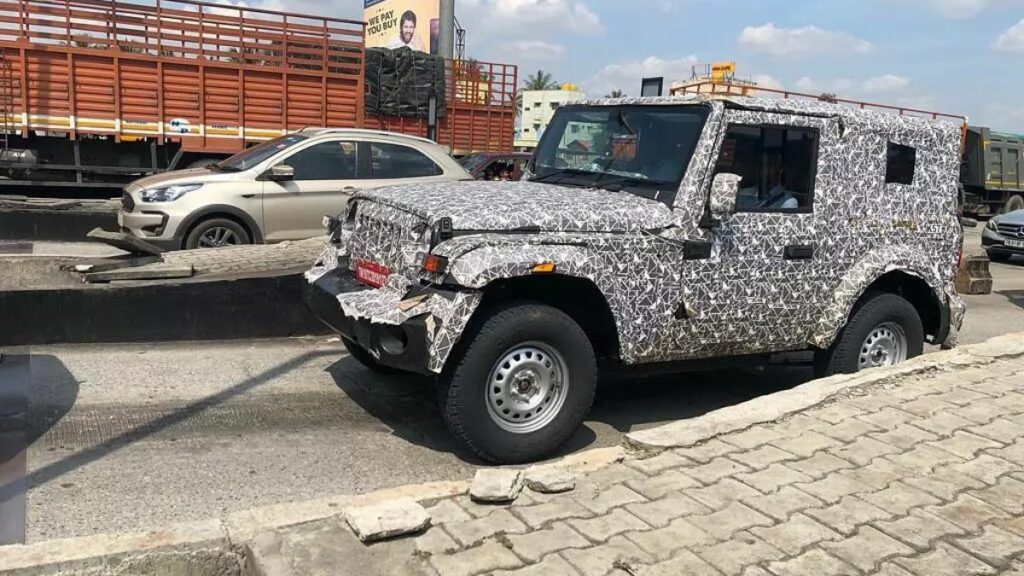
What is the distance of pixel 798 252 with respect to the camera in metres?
5.47

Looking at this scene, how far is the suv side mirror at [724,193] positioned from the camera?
15.9ft

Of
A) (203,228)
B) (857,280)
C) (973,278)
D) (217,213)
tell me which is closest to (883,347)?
(857,280)

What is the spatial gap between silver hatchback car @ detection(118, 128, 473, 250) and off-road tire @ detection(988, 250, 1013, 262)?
1242cm

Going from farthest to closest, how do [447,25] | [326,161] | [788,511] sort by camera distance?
[447,25], [326,161], [788,511]

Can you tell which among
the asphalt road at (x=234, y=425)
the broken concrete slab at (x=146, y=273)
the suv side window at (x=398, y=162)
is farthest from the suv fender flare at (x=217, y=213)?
the asphalt road at (x=234, y=425)

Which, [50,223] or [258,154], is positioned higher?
[258,154]

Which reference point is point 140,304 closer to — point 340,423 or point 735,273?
point 340,423

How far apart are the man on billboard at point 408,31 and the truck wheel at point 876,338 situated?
1606 inches

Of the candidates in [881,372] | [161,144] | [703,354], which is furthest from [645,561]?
[161,144]

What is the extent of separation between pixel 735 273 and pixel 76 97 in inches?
508

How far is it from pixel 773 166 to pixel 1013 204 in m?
29.1

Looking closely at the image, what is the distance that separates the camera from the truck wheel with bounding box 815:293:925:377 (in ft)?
19.2

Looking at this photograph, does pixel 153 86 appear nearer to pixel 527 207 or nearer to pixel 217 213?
pixel 217 213

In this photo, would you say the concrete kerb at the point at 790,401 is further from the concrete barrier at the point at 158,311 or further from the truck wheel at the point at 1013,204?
the truck wheel at the point at 1013,204
